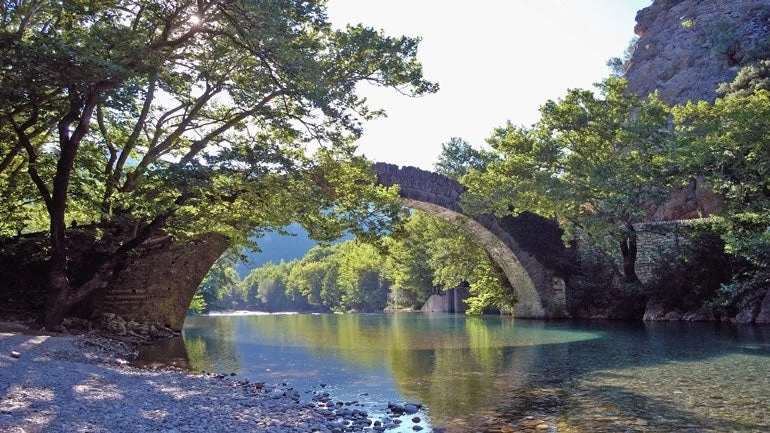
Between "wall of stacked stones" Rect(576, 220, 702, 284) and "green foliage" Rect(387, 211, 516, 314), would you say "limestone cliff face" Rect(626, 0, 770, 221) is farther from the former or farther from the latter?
"green foliage" Rect(387, 211, 516, 314)

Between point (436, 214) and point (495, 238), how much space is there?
2.24 meters

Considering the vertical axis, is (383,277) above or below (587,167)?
below

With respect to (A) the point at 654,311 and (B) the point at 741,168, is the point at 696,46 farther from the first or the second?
(B) the point at 741,168

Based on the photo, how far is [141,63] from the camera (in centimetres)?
793

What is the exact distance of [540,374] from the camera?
7727 mm

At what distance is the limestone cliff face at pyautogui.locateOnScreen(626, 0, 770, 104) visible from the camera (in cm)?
2805

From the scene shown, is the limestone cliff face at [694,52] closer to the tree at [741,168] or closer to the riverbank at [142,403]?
the tree at [741,168]

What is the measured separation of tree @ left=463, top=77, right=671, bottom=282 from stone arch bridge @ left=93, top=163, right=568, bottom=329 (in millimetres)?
1607

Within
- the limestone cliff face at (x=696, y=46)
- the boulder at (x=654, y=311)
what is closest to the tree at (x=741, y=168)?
the boulder at (x=654, y=311)

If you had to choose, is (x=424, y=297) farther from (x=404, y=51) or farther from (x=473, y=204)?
(x=404, y=51)

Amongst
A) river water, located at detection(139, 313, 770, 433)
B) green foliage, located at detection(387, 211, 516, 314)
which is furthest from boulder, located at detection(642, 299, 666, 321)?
green foliage, located at detection(387, 211, 516, 314)

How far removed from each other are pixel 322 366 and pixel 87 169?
6.37 m

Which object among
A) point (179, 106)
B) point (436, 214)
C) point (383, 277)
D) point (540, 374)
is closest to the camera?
point (540, 374)

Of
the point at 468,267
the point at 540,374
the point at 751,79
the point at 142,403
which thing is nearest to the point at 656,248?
the point at 468,267
